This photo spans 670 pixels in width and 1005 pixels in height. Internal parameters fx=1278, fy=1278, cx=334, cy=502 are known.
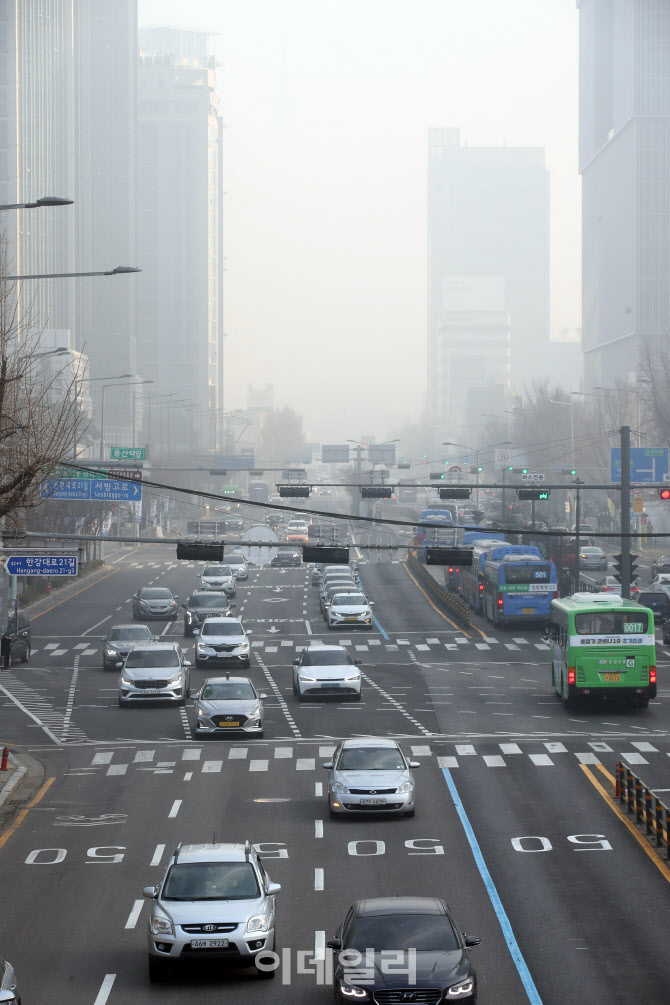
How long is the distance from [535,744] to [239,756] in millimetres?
7374

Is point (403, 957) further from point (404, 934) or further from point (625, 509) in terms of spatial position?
point (625, 509)

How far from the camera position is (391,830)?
74.6 feet

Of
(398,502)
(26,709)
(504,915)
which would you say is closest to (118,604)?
(26,709)

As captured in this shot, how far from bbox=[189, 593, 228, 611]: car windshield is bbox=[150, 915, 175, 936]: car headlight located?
42.9 m

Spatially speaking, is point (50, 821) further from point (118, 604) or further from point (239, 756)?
point (118, 604)

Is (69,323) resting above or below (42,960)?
above

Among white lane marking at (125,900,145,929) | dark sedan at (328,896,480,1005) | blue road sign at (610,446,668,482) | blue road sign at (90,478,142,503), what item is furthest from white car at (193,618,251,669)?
dark sedan at (328,896,480,1005)

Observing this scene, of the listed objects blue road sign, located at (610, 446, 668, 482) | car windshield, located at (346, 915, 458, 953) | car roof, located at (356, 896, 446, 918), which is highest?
blue road sign, located at (610, 446, 668, 482)

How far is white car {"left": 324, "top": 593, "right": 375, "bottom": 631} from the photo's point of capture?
195ft

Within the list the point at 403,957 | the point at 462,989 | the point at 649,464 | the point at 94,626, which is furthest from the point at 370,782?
the point at 94,626

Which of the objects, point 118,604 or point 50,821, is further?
point 118,604

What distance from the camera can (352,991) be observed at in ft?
40.3

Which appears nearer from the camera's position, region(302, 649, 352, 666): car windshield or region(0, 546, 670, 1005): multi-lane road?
region(0, 546, 670, 1005): multi-lane road

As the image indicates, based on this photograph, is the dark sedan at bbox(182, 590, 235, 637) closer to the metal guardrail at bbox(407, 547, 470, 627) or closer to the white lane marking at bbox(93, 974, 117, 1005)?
the metal guardrail at bbox(407, 547, 470, 627)
